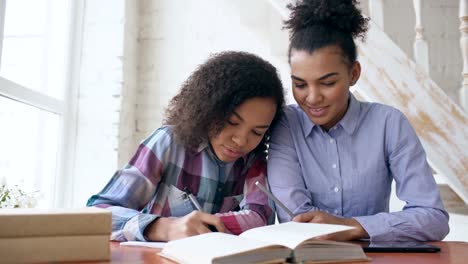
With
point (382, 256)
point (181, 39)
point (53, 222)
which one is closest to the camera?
point (53, 222)

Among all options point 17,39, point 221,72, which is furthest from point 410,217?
point 17,39

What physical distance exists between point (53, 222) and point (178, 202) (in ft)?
1.64

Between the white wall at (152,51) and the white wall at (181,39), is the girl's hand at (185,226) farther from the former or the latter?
the white wall at (181,39)

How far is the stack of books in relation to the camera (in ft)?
2.01

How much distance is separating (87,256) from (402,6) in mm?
2134

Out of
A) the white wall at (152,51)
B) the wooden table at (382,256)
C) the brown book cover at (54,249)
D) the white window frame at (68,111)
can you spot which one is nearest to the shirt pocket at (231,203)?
the wooden table at (382,256)

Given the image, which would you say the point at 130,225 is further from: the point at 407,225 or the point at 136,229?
the point at 407,225

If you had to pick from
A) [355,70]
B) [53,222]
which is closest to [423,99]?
[355,70]

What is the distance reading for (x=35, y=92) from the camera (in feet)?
6.13

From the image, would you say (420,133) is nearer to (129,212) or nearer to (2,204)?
(129,212)

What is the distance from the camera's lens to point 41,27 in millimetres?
2021

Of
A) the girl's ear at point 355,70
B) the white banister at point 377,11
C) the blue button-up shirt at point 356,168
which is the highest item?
the white banister at point 377,11

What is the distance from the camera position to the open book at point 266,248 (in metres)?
0.61

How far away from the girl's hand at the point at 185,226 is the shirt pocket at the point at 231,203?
297mm
